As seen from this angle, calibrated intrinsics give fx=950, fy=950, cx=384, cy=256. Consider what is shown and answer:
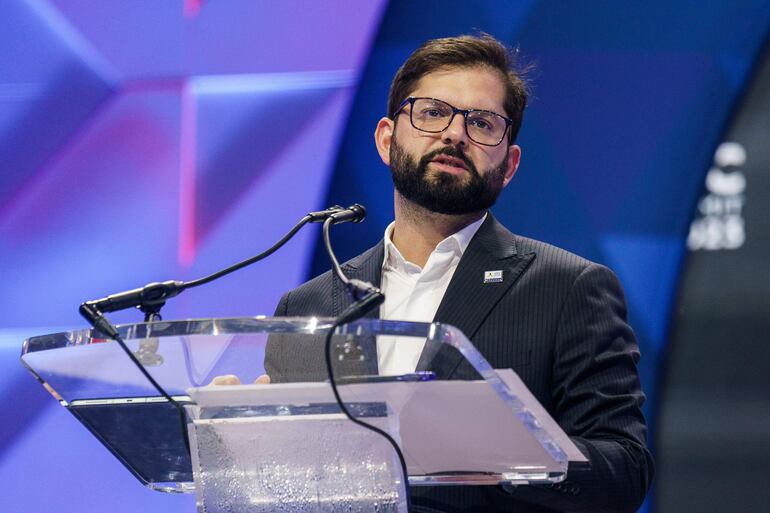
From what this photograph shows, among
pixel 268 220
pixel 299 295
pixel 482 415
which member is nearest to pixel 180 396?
pixel 482 415

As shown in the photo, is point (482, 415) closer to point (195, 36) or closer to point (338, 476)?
point (338, 476)

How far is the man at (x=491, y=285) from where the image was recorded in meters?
2.05

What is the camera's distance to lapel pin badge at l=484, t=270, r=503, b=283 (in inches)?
96.2

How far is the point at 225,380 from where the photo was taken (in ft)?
5.14

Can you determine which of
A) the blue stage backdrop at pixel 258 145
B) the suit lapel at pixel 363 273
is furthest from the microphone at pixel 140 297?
the blue stage backdrop at pixel 258 145

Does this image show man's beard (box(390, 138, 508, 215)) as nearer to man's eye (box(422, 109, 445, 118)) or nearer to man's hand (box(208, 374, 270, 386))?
man's eye (box(422, 109, 445, 118))

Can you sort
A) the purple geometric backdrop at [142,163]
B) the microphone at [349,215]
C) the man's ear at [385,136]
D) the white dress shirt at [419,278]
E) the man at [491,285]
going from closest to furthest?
1. the microphone at [349,215]
2. the man at [491,285]
3. the white dress shirt at [419,278]
4. the man's ear at [385,136]
5. the purple geometric backdrop at [142,163]

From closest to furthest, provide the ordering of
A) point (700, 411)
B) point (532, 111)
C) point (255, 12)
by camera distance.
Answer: point (700, 411)
point (532, 111)
point (255, 12)

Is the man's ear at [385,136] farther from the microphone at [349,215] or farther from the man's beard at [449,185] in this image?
the microphone at [349,215]

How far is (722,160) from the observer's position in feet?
11.2

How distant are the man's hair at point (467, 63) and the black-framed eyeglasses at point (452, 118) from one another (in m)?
0.11

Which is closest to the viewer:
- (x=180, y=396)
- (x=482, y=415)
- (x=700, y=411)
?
(x=482, y=415)

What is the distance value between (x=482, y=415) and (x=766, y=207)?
2.27 m

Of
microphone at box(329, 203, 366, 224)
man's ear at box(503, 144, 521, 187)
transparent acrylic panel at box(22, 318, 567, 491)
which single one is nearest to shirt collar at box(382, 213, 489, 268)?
man's ear at box(503, 144, 521, 187)
